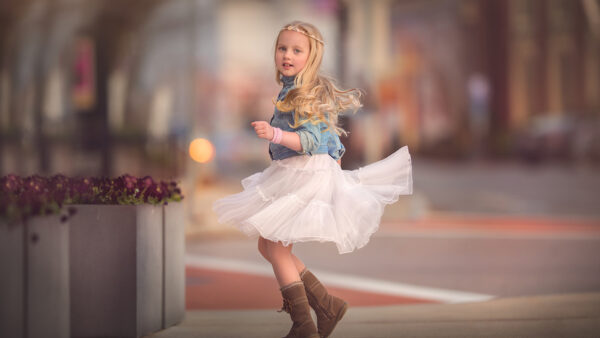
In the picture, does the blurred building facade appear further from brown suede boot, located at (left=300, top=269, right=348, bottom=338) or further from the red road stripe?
brown suede boot, located at (left=300, top=269, right=348, bottom=338)

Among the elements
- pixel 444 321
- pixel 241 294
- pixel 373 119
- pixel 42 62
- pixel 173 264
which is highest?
pixel 42 62

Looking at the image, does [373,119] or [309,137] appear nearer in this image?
[309,137]

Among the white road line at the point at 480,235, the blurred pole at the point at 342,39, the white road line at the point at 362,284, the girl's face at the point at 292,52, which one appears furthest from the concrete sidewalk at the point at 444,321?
the blurred pole at the point at 342,39

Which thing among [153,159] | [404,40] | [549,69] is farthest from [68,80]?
[549,69]

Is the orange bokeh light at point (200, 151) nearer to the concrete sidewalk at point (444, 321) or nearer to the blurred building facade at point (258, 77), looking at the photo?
the blurred building facade at point (258, 77)

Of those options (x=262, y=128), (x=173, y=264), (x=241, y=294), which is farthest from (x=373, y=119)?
(x=262, y=128)

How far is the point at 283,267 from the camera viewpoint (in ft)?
14.3

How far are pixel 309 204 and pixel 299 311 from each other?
55cm

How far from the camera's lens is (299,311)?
430cm

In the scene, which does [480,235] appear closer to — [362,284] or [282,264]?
[362,284]

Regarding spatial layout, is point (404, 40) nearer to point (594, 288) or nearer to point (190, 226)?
point (190, 226)

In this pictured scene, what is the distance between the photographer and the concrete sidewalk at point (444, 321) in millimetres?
4762

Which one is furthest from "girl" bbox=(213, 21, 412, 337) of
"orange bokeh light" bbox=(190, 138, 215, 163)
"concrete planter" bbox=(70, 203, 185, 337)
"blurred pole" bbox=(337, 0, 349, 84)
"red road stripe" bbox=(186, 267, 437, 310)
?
"blurred pole" bbox=(337, 0, 349, 84)

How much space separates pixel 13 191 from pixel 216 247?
707 cm
